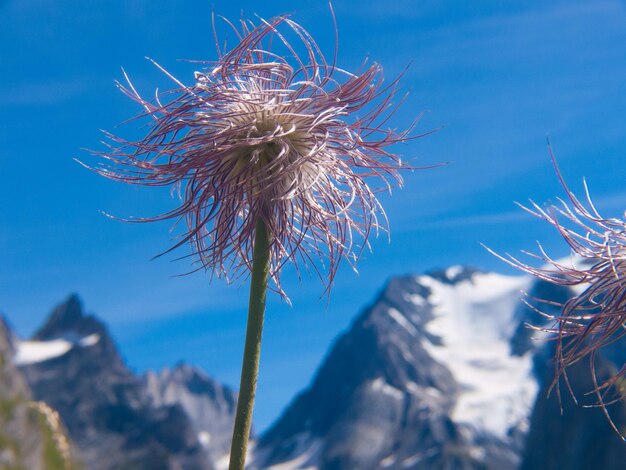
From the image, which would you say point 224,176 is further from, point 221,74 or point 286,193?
point 221,74

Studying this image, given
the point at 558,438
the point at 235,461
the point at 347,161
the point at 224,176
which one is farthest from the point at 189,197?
the point at 558,438

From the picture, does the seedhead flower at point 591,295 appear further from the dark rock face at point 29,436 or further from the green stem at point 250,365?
the dark rock face at point 29,436

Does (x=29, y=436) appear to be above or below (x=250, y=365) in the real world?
above

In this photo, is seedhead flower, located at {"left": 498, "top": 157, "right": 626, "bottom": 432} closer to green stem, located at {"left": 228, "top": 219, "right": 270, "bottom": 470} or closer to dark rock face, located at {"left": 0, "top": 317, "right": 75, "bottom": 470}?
green stem, located at {"left": 228, "top": 219, "right": 270, "bottom": 470}

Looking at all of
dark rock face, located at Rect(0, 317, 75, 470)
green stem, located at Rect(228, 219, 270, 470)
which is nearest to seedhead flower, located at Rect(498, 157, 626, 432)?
green stem, located at Rect(228, 219, 270, 470)

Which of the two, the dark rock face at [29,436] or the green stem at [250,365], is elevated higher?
the dark rock face at [29,436]

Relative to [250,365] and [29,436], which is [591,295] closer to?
[250,365]

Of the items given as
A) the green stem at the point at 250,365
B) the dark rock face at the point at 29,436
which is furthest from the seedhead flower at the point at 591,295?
the dark rock face at the point at 29,436

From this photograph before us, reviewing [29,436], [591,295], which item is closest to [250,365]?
[591,295]
